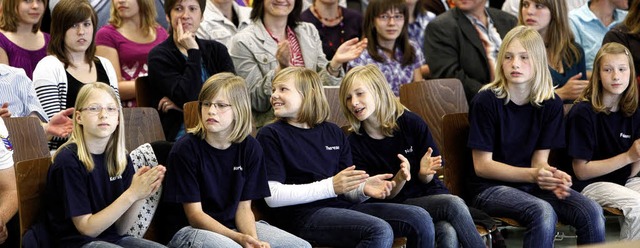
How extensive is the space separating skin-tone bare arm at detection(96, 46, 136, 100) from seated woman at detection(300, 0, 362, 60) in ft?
3.89

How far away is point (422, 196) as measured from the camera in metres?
4.33

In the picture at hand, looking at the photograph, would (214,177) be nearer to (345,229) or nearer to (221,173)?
(221,173)

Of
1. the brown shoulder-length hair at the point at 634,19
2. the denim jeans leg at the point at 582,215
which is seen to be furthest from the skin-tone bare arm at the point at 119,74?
the brown shoulder-length hair at the point at 634,19

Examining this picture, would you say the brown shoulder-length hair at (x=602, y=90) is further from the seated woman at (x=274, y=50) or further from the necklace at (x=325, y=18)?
the necklace at (x=325, y=18)

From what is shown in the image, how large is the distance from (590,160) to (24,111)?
2540 mm

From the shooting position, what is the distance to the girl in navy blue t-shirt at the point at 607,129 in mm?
4586

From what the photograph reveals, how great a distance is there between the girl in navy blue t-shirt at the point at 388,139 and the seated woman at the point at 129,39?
138 cm

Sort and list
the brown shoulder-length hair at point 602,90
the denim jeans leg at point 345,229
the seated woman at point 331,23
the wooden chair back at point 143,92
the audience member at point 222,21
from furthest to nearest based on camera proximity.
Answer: the seated woman at point 331,23
the audience member at point 222,21
the wooden chair back at point 143,92
the brown shoulder-length hair at point 602,90
the denim jeans leg at point 345,229

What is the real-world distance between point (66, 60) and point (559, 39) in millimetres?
2568

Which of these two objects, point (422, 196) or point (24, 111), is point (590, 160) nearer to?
point (422, 196)

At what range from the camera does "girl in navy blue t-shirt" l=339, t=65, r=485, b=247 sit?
14.0ft

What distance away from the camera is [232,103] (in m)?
3.90

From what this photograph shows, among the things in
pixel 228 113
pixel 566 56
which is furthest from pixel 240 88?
pixel 566 56

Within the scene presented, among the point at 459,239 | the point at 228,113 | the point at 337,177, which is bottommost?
the point at 459,239
